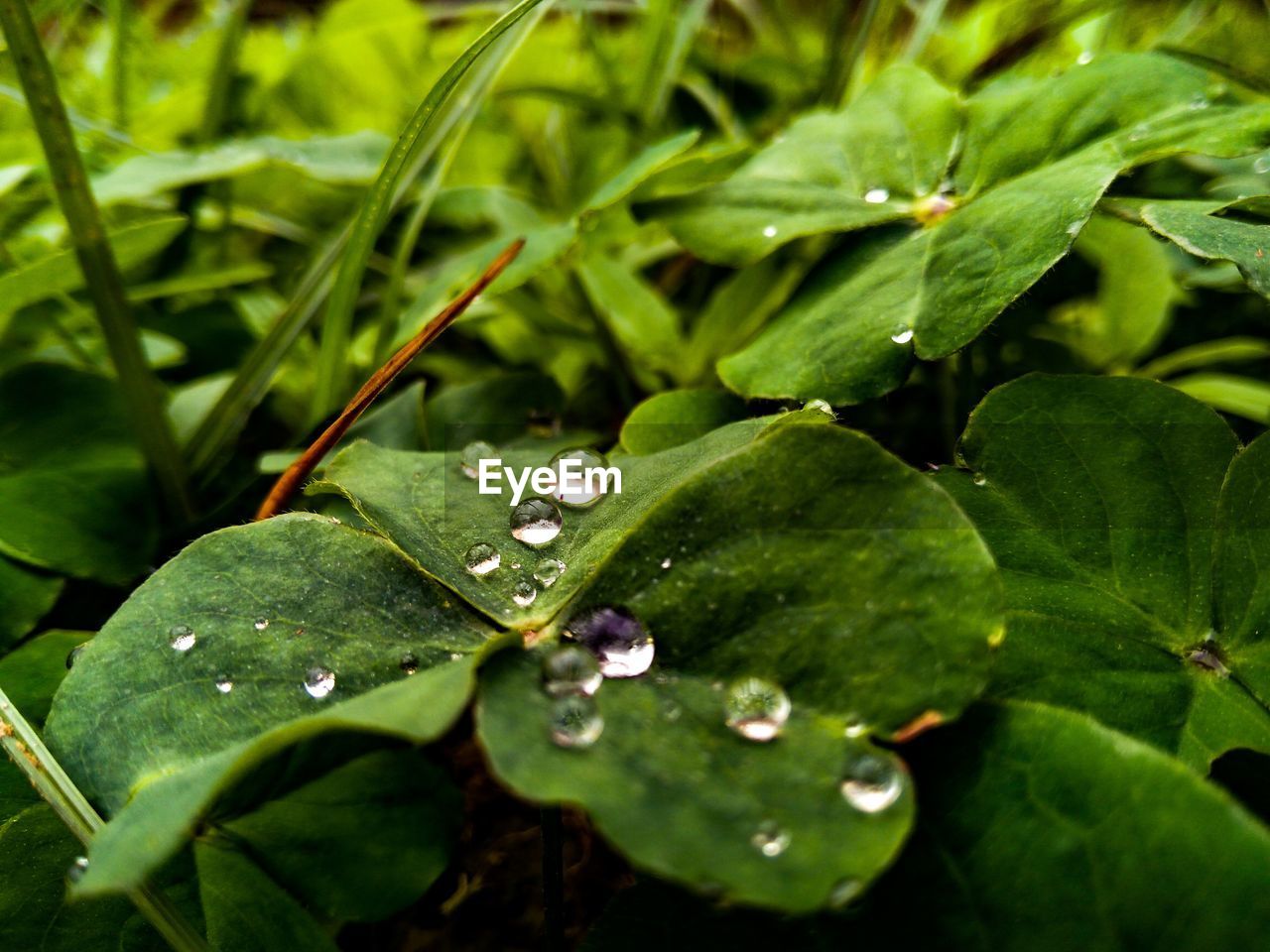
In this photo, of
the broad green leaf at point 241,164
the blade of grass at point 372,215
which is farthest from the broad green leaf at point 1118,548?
the broad green leaf at point 241,164

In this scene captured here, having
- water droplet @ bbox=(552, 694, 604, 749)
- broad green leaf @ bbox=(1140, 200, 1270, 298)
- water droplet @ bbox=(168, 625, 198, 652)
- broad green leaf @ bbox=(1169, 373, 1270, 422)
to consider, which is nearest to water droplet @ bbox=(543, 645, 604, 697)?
water droplet @ bbox=(552, 694, 604, 749)

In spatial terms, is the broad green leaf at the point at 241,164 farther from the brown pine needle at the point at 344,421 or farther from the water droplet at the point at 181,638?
the water droplet at the point at 181,638

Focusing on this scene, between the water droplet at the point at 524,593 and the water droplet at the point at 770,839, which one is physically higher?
the water droplet at the point at 770,839

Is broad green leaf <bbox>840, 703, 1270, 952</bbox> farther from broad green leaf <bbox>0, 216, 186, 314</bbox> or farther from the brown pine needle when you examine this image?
broad green leaf <bbox>0, 216, 186, 314</bbox>

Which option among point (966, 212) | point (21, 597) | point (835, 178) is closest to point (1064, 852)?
point (966, 212)

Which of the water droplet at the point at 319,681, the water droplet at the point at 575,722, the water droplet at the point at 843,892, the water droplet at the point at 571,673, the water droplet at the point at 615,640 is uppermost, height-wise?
the water droplet at the point at 575,722

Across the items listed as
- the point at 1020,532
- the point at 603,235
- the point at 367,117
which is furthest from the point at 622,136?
the point at 1020,532

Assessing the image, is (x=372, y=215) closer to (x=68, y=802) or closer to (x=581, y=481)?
(x=581, y=481)

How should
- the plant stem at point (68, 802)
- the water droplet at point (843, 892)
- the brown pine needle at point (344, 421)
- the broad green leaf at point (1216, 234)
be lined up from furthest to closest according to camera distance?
the brown pine needle at point (344, 421)
the broad green leaf at point (1216, 234)
the plant stem at point (68, 802)
the water droplet at point (843, 892)
